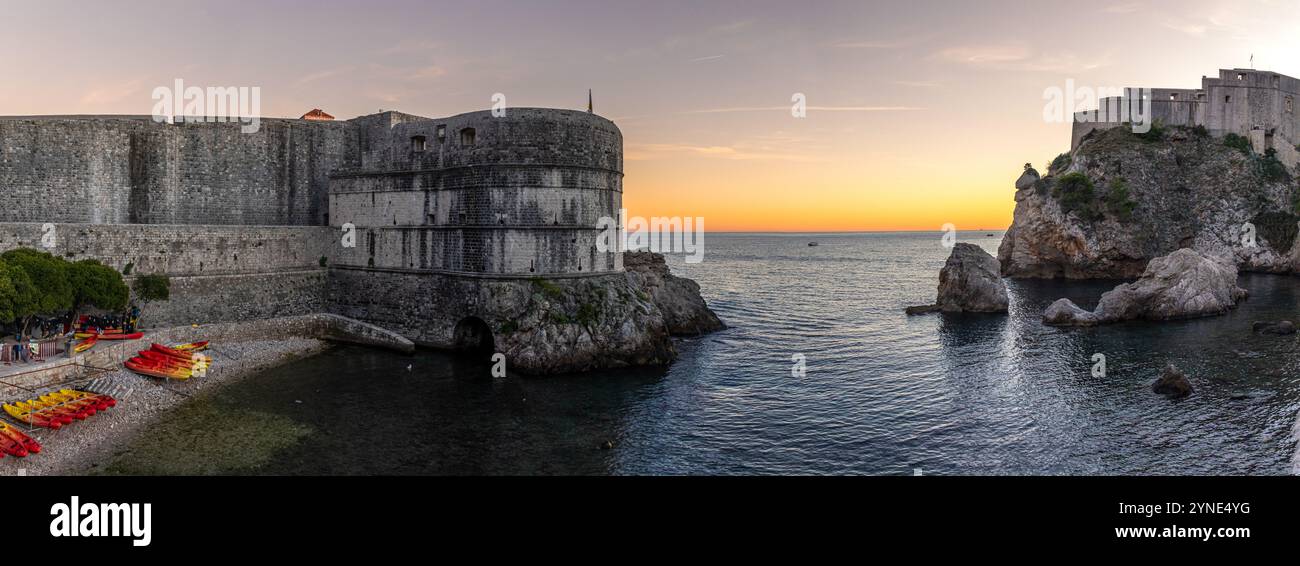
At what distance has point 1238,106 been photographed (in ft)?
286

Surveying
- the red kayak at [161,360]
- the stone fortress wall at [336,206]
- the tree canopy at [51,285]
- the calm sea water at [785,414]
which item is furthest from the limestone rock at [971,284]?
the tree canopy at [51,285]

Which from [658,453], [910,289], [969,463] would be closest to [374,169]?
[658,453]

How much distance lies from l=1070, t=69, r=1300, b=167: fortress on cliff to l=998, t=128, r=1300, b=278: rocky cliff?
2327mm

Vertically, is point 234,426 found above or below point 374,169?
below

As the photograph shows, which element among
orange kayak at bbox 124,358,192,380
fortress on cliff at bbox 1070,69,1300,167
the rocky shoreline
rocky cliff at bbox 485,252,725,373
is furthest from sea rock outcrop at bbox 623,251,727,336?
fortress on cliff at bbox 1070,69,1300,167

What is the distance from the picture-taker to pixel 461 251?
3869 cm

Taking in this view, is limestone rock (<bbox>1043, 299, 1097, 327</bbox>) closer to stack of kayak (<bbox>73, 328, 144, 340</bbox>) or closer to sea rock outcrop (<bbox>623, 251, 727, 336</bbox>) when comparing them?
sea rock outcrop (<bbox>623, 251, 727, 336</bbox>)

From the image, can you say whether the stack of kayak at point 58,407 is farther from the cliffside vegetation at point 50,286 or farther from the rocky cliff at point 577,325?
the rocky cliff at point 577,325

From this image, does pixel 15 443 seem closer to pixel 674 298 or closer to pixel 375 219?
pixel 375 219

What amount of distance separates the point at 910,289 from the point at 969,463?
6124 cm

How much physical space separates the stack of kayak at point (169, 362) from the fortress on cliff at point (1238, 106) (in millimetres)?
102645

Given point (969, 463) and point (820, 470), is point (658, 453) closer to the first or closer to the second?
point (820, 470)

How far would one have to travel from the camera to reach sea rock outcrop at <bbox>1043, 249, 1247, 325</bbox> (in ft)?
167
